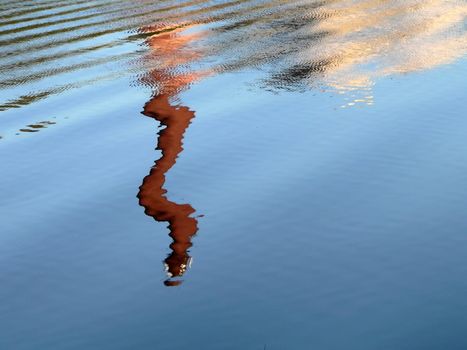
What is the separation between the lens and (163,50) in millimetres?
10719

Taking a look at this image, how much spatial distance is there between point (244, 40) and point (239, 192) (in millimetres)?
5217

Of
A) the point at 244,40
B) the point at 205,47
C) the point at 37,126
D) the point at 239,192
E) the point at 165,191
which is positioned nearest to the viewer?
the point at 239,192

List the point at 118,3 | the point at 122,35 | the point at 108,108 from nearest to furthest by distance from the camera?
the point at 108,108 → the point at 122,35 → the point at 118,3

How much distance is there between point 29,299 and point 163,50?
6.24m

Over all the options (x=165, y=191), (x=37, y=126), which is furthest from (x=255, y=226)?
(x=37, y=126)

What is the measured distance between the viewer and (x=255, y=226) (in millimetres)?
5445

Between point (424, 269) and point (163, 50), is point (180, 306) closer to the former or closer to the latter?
point (424, 269)

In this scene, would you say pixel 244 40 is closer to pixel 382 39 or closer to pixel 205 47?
pixel 205 47

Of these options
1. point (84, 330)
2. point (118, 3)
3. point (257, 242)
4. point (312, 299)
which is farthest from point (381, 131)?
point (118, 3)

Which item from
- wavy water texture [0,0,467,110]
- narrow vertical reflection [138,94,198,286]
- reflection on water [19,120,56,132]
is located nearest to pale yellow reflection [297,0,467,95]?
wavy water texture [0,0,467,110]

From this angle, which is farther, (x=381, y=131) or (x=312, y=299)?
(x=381, y=131)

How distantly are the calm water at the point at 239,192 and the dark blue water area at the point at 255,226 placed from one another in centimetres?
1

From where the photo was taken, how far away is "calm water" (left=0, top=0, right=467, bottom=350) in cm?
437

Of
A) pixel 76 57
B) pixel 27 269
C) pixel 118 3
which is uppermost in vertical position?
pixel 118 3
